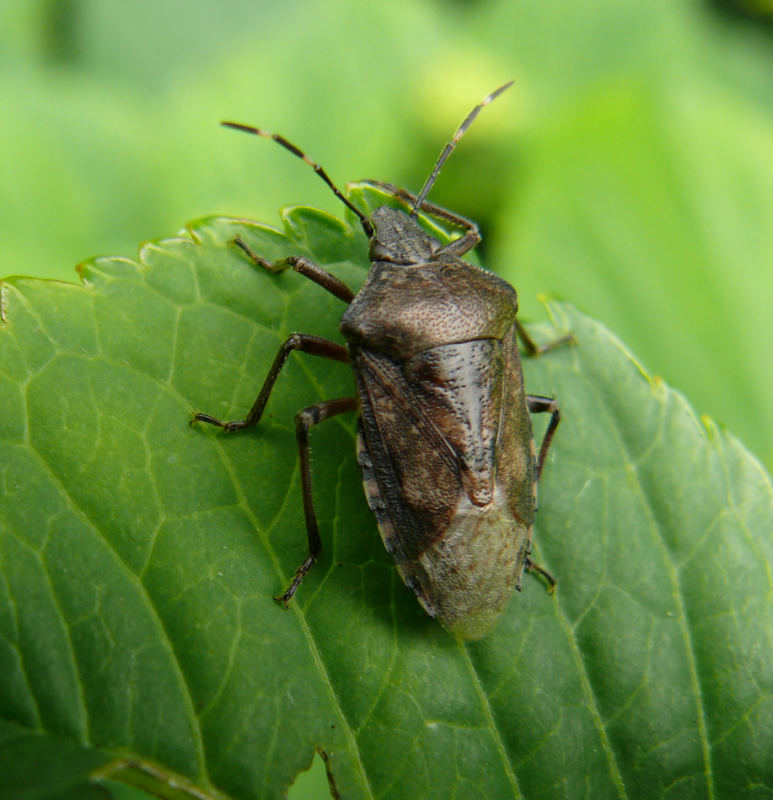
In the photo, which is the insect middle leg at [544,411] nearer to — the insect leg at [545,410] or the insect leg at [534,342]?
the insect leg at [545,410]

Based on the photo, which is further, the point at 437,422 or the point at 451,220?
the point at 451,220

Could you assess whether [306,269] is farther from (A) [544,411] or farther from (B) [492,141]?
(B) [492,141]

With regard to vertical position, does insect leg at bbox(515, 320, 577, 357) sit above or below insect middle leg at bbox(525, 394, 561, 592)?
above

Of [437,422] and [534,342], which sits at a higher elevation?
[534,342]

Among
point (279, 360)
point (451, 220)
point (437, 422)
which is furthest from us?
point (451, 220)

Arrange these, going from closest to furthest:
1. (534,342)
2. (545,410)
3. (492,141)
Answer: (545,410) < (534,342) < (492,141)

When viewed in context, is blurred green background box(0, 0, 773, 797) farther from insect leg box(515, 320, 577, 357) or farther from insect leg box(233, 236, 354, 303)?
insect leg box(233, 236, 354, 303)

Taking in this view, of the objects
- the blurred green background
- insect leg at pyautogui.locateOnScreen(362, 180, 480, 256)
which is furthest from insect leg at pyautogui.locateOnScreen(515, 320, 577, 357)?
the blurred green background

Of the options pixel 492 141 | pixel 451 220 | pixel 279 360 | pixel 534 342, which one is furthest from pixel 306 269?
pixel 492 141
